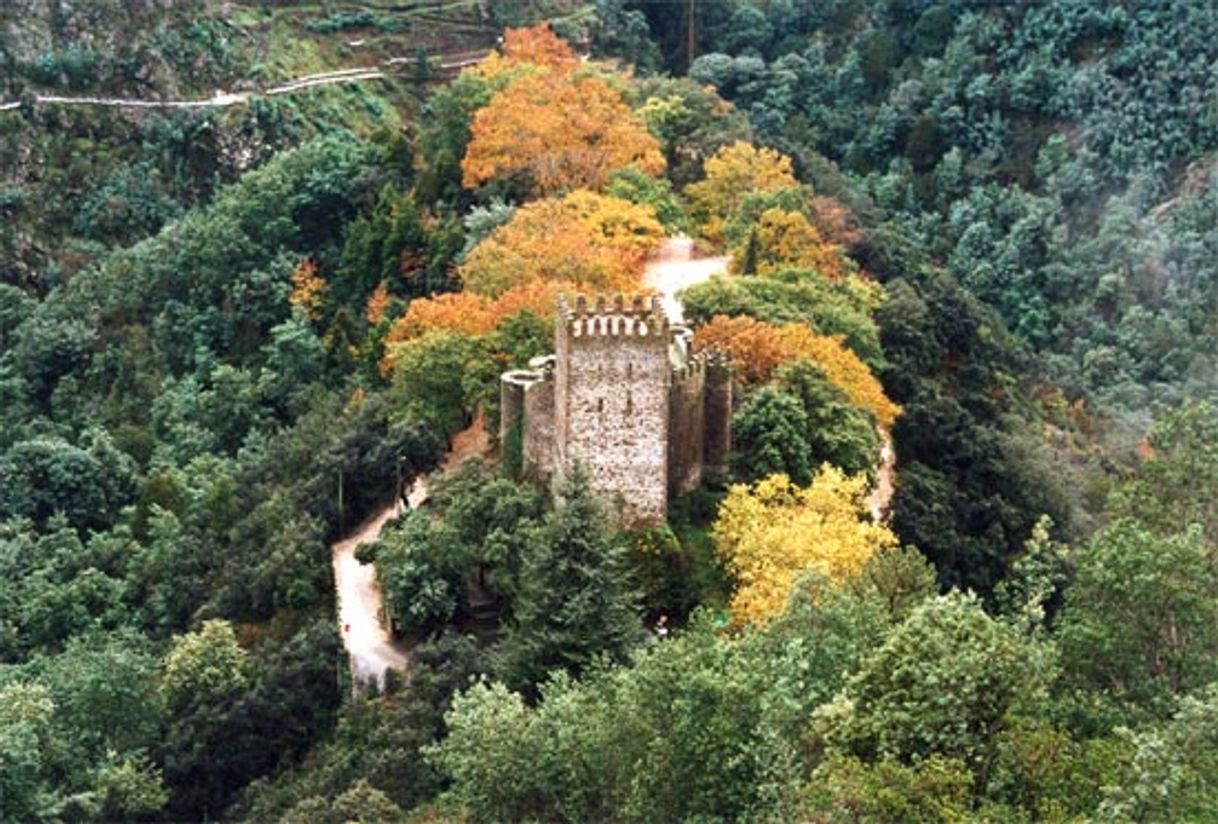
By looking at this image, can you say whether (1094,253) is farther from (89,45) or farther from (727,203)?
(89,45)

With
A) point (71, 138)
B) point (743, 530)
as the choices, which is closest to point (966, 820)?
point (743, 530)

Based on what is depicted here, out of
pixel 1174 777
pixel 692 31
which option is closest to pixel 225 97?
pixel 692 31

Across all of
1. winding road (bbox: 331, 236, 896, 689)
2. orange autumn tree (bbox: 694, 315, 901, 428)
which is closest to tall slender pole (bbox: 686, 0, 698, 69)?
winding road (bbox: 331, 236, 896, 689)

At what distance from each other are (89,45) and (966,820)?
7340 cm

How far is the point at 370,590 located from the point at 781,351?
36.7 feet

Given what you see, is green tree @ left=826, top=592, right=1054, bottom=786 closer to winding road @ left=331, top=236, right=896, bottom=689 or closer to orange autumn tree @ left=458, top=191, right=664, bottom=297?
winding road @ left=331, top=236, right=896, bottom=689

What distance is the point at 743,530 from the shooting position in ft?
132

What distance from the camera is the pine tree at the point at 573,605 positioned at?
125ft

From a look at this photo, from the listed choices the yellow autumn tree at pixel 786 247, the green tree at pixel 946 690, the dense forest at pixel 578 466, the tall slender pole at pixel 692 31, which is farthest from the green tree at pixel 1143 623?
the tall slender pole at pixel 692 31

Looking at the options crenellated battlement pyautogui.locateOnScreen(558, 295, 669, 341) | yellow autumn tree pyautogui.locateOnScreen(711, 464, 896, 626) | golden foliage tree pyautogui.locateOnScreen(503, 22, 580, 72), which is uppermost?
golden foliage tree pyautogui.locateOnScreen(503, 22, 580, 72)

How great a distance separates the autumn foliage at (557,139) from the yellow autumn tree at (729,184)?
5.31 ft

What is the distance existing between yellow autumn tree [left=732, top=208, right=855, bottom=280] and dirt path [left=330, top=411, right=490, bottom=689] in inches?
463

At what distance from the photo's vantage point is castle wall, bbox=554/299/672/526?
129ft

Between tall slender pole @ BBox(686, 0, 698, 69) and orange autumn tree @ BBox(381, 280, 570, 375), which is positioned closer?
orange autumn tree @ BBox(381, 280, 570, 375)
